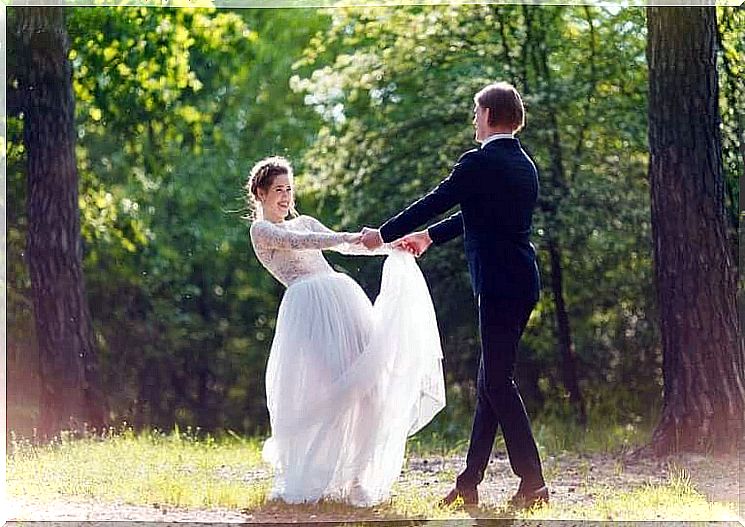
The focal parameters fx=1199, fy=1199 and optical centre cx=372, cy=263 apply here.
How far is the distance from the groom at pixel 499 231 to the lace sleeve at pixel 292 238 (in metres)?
0.21

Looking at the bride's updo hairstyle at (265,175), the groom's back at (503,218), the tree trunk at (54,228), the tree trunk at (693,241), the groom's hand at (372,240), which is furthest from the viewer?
the tree trunk at (54,228)

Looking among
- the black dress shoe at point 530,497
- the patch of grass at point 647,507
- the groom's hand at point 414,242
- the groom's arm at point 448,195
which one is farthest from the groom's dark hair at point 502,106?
the patch of grass at point 647,507

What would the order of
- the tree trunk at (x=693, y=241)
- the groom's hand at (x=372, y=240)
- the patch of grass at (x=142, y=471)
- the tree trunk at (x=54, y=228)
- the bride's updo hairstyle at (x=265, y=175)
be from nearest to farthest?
the groom's hand at (x=372, y=240) → the bride's updo hairstyle at (x=265, y=175) → the patch of grass at (x=142, y=471) → the tree trunk at (x=693, y=241) → the tree trunk at (x=54, y=228)

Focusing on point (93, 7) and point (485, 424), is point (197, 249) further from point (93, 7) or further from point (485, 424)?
point (485, 424)

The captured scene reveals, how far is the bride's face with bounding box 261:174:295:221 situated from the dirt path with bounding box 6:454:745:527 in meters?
1.05

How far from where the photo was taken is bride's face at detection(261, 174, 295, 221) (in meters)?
4.30

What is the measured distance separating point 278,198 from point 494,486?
4.53ft

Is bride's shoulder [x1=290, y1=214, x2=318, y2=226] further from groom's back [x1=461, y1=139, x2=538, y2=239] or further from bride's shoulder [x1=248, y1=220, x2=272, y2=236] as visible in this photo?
groom's back [x1=461, y1=139, x2=538, y2=239]

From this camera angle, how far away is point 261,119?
6.43 meters

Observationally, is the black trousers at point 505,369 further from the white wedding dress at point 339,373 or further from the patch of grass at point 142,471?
the patch of grass at point 142,471

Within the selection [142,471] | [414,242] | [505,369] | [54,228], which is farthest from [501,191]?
[54,228]

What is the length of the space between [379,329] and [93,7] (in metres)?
2.59

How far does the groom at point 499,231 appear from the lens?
404cm

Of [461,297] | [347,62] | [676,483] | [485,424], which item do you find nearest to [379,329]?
[485,424]
